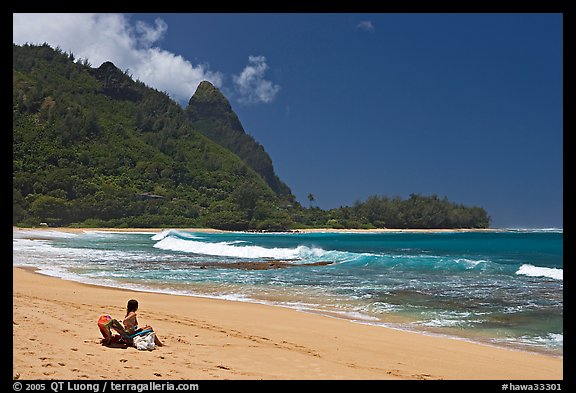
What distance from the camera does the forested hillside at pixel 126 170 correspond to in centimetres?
10894

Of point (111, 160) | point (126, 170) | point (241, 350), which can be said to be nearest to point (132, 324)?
point (241, 350)

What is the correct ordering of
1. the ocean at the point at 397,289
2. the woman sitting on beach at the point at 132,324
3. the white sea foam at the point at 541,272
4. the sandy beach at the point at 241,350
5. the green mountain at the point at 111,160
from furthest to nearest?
the green mountain at the point at 111,160 < the white sea foam at the point at 541,272 < the ocean at the point at 397,289 < the woman sitting on beach at the point at 132,324 < the sandy beach at the point at 241,350

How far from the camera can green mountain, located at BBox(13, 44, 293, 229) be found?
4262 inches

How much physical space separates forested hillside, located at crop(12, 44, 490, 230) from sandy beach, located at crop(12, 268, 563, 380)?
303ft

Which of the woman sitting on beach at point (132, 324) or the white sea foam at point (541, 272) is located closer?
the woman sitting on beach at point (132, 324)

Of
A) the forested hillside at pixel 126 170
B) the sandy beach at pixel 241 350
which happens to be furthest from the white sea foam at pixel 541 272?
the forested hillside at pixel 126 170

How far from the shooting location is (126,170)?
127 m

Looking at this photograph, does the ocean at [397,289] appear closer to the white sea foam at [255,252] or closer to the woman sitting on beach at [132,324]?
the woman sitting on beach at [132,324]

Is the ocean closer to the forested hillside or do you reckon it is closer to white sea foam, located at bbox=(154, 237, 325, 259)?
white sea foam, located at bbox=(154, 237, 325, 259)

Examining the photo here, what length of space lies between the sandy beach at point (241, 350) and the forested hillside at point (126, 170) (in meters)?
92.5

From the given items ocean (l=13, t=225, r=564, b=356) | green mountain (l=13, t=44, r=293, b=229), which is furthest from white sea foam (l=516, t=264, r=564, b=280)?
green mountain (l=13, t=44, r=293, b=229)
